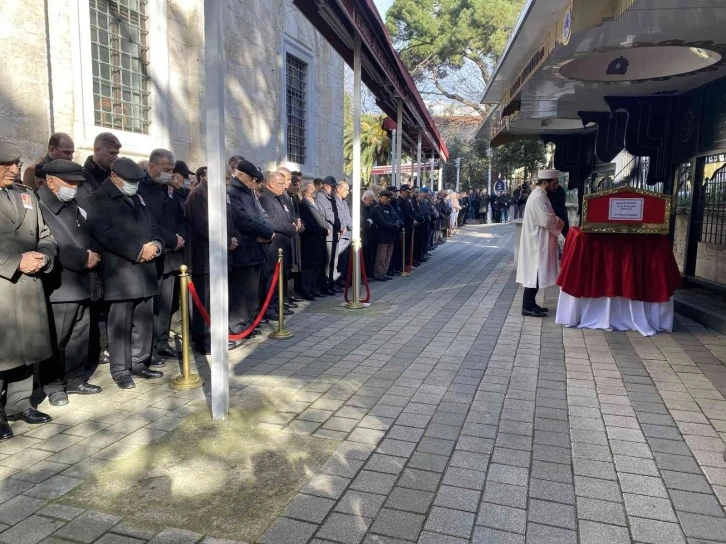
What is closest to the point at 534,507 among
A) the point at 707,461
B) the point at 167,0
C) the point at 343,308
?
the point at 707,461

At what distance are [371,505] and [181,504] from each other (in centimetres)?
98

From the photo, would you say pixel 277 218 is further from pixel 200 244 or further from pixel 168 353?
pixel 168 353

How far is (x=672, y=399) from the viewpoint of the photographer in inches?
176

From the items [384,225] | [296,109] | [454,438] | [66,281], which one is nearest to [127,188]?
[66,281]

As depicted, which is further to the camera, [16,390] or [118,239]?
[118,239]

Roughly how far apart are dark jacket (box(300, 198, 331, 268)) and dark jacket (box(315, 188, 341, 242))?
0.20 m

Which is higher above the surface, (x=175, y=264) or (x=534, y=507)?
(x=175, y=264)

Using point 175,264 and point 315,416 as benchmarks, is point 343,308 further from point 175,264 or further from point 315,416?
point 315,416

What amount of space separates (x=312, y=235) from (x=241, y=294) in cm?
252

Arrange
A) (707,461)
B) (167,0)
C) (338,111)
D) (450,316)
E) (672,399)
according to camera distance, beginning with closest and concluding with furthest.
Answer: (707,461), (672,399), (450,316), (167,0), (338,111)

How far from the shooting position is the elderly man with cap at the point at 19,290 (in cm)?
359

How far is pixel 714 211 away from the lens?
26.2ft

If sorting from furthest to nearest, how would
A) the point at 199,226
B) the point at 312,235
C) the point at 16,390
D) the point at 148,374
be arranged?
the point at 312,235 → the point at 199,226 → the point at 148,374 → the point at 16,390

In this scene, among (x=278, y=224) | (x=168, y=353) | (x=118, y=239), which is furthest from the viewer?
(x=278, y=224)
